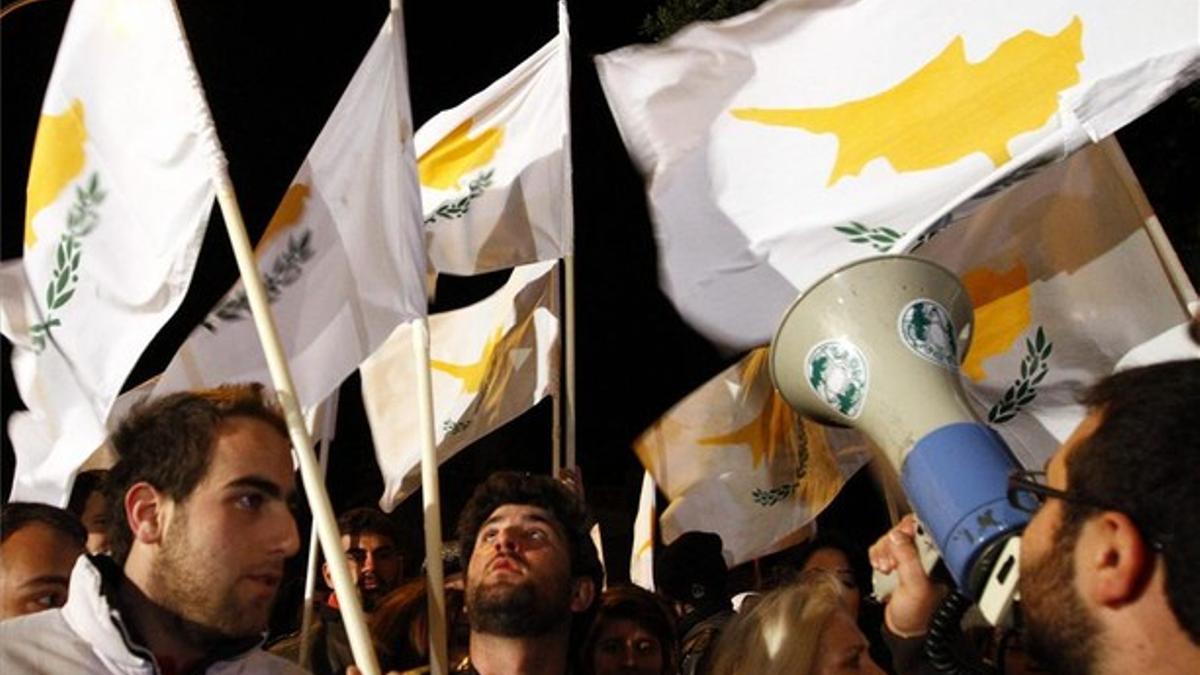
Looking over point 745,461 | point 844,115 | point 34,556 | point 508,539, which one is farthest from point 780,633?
point 745,461

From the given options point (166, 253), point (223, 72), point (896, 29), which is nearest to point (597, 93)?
point (223, 72)

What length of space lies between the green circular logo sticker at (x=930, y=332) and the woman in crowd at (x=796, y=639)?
78 centimetres

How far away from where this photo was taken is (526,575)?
3861 mm

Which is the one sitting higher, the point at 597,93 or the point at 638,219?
the point at 597,93

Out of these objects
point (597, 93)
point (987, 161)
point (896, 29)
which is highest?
point (896, 29)

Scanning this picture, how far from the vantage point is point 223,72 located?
10.7 m

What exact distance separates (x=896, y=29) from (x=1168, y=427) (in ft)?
7.40

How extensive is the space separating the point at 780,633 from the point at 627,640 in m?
0.65

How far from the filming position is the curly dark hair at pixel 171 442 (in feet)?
9.12

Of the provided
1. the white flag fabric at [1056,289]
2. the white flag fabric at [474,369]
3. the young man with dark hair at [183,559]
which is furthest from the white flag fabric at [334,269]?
the white flag fabric at [474,369]

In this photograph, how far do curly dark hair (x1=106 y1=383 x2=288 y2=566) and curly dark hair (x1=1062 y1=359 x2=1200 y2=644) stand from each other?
1523 millimetres

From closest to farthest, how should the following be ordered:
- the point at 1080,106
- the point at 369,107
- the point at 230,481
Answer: the point at 230,481 → the point at 1080,106 → the point at 369,107

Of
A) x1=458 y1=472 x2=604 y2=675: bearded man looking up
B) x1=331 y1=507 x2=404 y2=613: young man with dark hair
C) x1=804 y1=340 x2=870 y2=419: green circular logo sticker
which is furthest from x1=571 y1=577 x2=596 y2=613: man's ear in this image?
x1=331 y1=507 x2=404 y2=613: young man with dark hair

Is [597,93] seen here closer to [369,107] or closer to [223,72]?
[223,72]
